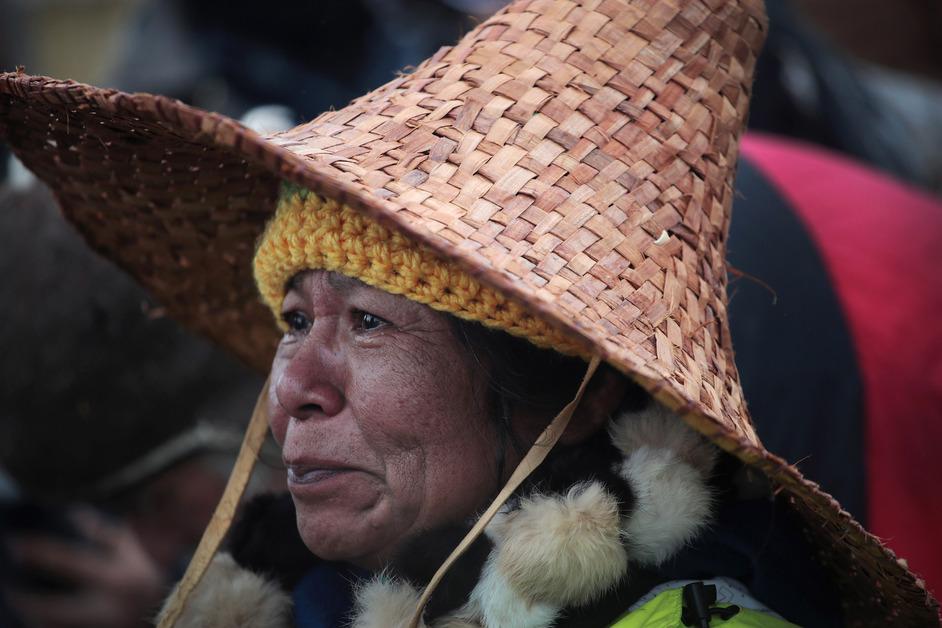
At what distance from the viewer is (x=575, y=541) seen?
58.9 inches

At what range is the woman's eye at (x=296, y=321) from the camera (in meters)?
1.76

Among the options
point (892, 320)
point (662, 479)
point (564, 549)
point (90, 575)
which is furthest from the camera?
point (90, 575)

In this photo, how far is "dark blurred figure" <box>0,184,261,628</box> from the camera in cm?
308

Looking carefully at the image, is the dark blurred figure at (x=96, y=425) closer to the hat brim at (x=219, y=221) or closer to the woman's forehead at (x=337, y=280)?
the hat brim at (x=219, y=221)

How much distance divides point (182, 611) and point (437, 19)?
332 centimetres

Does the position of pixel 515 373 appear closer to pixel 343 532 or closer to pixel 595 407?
pixel 595 407

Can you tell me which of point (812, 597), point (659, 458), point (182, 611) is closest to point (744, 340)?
point (812, 597)

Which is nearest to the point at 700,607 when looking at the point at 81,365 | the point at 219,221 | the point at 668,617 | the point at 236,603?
the point at 668,617

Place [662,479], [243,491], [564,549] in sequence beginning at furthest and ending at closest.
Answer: [243,491]
[662,479]
[564,549]

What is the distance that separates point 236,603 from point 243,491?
202 millimetres

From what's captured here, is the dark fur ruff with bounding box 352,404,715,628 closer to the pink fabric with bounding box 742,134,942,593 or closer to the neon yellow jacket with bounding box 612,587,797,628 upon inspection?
the neon yellow jacket with bounding box 612,587,797,628

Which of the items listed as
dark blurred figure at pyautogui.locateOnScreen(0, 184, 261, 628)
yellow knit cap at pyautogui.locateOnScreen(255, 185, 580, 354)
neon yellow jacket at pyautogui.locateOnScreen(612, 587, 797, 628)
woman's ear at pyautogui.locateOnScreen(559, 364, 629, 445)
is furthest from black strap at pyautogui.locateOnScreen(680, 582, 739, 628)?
dark blurred figure at pyautogui.locateOnScreen(0, 184, 261, 628)

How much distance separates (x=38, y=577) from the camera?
11.8ft

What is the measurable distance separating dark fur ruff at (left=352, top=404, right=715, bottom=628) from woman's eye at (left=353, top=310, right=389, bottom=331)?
1.12ft
